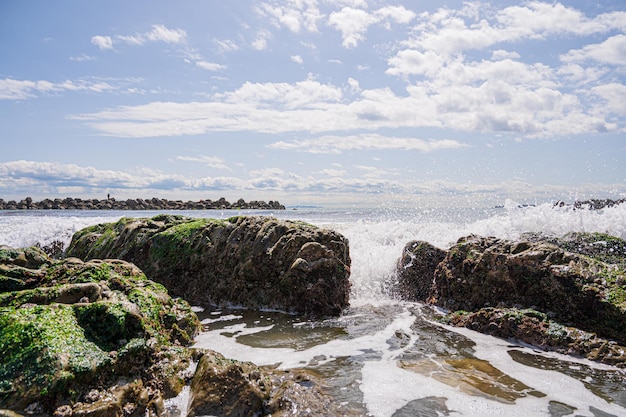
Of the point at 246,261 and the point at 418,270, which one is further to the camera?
the point at 418,270

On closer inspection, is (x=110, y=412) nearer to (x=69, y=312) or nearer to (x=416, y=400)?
(x=69, y=312)

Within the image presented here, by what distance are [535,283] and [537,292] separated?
Result: 17cm

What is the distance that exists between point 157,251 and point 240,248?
227cm

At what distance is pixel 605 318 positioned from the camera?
686 cm

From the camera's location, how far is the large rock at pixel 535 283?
22.9 ft

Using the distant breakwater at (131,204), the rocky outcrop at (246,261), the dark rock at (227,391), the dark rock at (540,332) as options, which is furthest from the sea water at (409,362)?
the distant breakwater at (131,204)

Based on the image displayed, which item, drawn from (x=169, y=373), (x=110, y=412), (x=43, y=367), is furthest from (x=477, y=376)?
(x=43, y=367)

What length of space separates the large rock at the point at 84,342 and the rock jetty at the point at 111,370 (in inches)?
0.4

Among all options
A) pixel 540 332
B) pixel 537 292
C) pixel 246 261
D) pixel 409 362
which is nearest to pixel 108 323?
pixel 409 362

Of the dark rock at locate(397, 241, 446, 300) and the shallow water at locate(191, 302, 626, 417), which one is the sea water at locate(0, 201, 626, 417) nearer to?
the shallow water at locate(191, 302, 626, 417)

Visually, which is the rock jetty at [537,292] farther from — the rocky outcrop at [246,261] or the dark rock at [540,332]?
the rocky outcrop at [246,261]

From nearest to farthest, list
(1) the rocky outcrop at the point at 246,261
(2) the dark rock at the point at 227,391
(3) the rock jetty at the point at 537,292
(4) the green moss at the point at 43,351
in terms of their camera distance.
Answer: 1. (4) the green moss at the point at 43,351
2. (2) the dark rock at the point at 227,391
3. (3) the rock jetty at the point at 537,292
4. (1) the rocky outcrop at the point at 246,261

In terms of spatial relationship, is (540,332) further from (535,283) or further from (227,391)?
(227,391)

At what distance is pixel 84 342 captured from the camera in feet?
14.8
